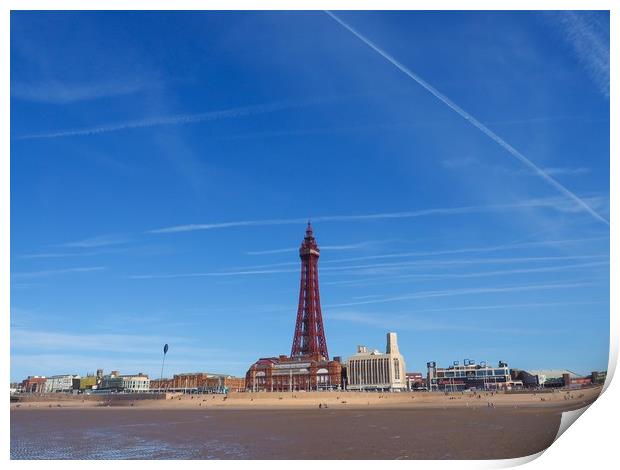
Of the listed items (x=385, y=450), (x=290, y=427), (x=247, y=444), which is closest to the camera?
(x=385, y=450)

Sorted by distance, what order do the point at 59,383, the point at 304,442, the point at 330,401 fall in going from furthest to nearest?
the point at 59,383
the point at 330,401
the point at 304,442

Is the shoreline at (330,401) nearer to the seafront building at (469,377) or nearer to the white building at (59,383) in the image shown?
the seafront building at (469,377)

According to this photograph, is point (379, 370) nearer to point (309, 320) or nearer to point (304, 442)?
point (309, 320)

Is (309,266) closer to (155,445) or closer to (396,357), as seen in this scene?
(396,357)

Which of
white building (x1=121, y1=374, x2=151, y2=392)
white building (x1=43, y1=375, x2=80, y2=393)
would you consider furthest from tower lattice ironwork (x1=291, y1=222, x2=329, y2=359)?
white building (x1=43, y1=375, x2=80, y2=393)

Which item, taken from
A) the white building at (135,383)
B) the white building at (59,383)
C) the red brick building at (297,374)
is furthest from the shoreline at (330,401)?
the white building at (59,383)

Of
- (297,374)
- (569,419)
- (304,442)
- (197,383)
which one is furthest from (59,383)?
(569,419)
